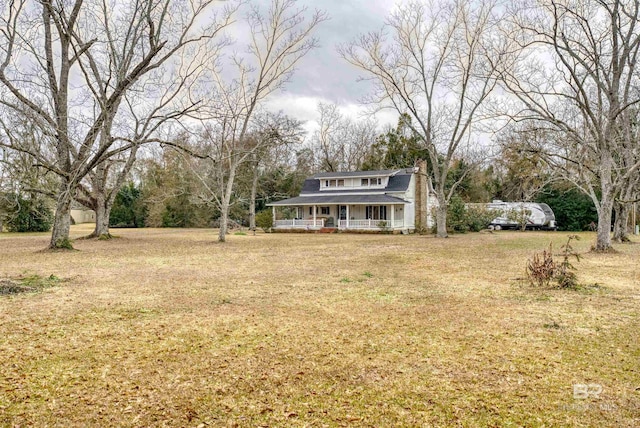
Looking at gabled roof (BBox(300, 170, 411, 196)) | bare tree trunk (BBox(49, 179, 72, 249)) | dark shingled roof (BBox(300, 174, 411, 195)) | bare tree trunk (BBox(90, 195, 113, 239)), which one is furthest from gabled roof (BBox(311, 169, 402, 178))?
bare tree trunk (BBox(49, 179, 72, 249))

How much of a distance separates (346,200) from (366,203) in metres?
2.14

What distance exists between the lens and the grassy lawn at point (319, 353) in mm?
3369

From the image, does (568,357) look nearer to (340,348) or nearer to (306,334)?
(340,348)

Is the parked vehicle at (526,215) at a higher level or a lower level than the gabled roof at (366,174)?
lower

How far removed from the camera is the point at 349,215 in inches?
1361

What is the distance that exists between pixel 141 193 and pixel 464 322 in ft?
153

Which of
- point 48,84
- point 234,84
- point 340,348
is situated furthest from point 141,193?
point 340,348

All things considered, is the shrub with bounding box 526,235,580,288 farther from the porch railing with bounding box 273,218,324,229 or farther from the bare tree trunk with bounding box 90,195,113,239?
the porch railing with bounding box 273,218,324,229

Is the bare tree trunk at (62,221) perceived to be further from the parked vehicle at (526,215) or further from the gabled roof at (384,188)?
the parked vehicle at (526,215)

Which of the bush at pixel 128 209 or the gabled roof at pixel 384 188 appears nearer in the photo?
the gabled roof at pixel 384 188

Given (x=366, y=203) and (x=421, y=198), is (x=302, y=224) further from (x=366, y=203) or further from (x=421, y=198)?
(x=421, y=198)

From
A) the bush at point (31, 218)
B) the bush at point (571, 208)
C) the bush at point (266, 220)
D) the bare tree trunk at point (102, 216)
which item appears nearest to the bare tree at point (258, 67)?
the bare tree trunk at point (102, 216)

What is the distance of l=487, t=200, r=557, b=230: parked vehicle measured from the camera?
3491 centimetres

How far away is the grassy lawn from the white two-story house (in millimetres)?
22644
